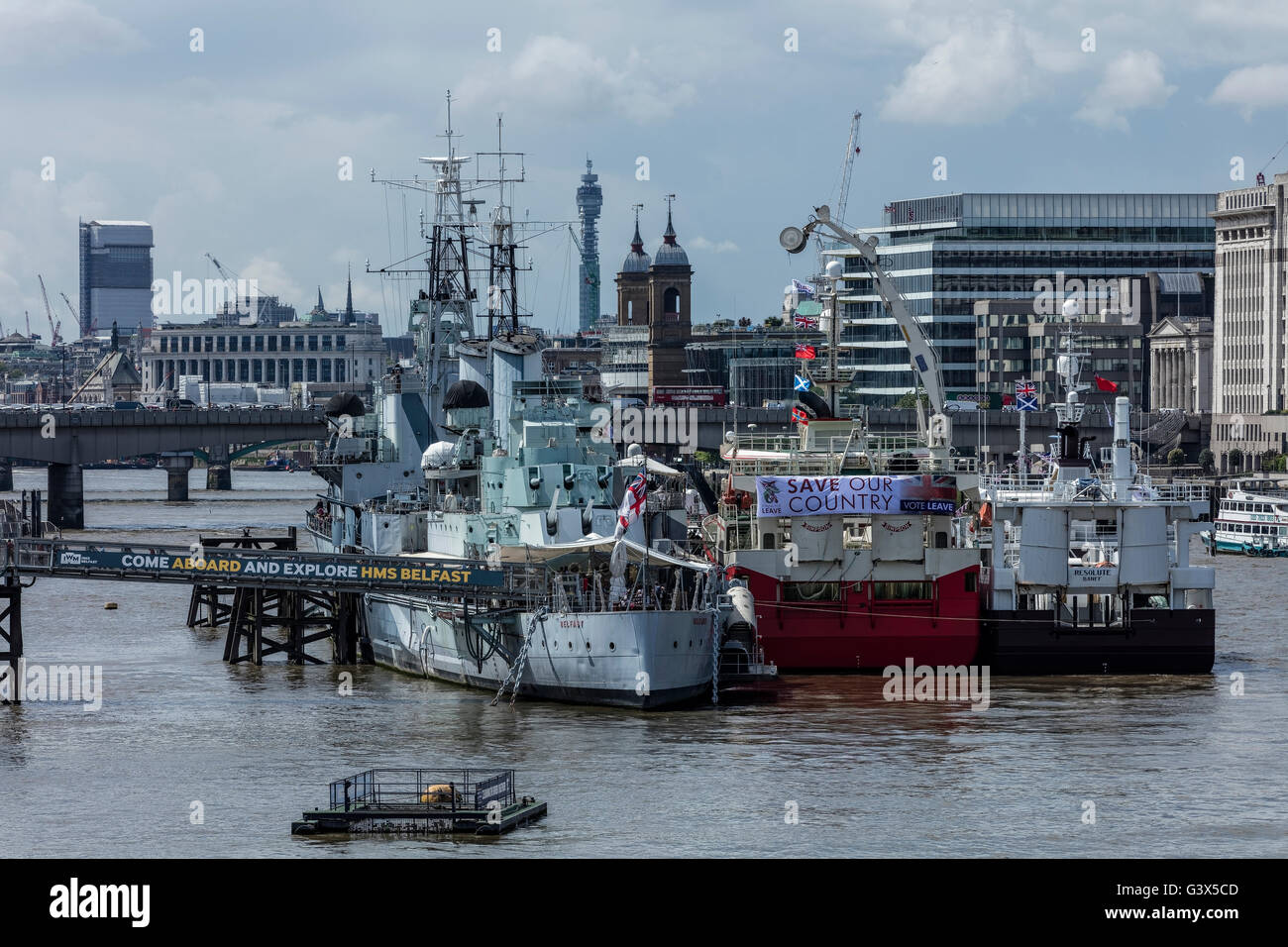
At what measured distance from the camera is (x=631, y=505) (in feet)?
201

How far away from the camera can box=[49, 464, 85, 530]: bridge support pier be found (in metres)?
154

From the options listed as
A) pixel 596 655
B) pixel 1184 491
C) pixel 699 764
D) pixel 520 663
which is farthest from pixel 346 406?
pixel 699 764

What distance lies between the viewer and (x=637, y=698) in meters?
59.1

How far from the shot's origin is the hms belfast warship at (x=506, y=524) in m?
59.8

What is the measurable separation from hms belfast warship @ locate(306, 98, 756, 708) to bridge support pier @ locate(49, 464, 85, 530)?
69316mm

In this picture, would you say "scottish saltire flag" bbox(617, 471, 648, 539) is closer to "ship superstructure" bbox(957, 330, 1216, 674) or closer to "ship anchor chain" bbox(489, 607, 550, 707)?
"ship anchor chain" bbox(489, 607, 550, 707)

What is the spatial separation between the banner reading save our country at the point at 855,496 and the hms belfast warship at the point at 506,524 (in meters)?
3.15

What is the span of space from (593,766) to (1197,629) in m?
24.6

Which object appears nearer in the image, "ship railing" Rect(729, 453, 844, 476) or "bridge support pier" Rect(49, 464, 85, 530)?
"ship railing" Rect(729, 453, 844, 476)

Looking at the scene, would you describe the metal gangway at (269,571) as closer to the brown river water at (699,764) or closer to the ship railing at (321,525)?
the brown river water at (699,764)

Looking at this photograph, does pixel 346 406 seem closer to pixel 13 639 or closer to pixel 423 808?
pixel 13 639

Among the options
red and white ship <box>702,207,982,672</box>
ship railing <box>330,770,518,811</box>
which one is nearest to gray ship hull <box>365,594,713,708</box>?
red and white ship <box>702,207,982,672</box>
